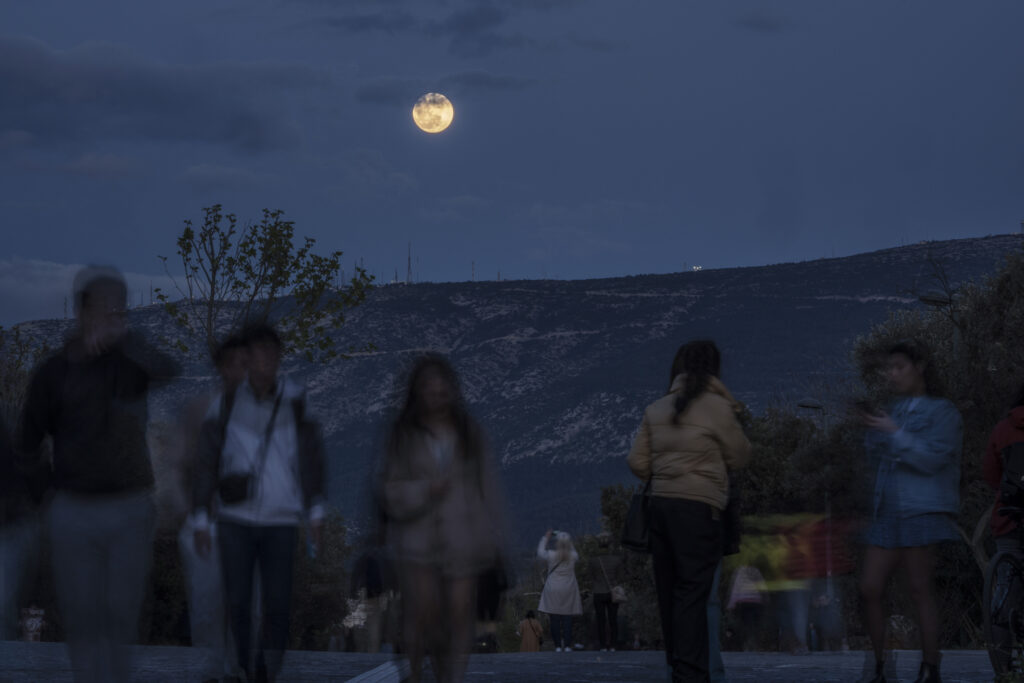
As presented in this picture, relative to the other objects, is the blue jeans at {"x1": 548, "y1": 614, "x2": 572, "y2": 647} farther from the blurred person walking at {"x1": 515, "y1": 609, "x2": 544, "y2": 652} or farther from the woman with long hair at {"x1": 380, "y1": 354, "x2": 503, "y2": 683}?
the woman with long hair at {"x1": 380, "y1": 354, "x2": 503, "y2": 683}

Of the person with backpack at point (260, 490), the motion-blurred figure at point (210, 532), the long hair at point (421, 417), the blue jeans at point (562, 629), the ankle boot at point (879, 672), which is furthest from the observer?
the blue jeans at point (562, 629)

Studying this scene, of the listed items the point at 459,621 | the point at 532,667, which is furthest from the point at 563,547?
the point at 459,621

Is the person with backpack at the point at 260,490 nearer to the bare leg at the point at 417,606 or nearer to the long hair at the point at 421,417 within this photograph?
the long hair at the point at 421,417

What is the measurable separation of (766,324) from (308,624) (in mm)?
108924

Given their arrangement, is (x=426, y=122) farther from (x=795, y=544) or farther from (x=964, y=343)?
(x=795, y=544)

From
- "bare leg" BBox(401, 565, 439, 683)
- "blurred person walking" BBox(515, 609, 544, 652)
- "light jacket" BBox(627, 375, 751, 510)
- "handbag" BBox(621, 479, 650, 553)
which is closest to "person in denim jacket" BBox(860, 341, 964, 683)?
"light jacket" BBox(627, 375, 751, 510)

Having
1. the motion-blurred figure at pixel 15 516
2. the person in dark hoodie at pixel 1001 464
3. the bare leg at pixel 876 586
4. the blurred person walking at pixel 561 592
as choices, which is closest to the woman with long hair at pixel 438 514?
the motion-blurred figure at pixel 15 516

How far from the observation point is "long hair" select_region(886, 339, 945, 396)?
26.6 feet

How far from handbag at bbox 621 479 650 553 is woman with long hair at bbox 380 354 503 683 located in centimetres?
100

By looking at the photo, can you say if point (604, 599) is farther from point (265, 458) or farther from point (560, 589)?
point (265, 458)

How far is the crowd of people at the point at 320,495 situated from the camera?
6113 mm

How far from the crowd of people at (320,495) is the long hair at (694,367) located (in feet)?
0.03

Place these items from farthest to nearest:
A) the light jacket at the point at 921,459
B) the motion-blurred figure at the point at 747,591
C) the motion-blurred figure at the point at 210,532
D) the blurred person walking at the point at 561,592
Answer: the blurred person walking at the point at 561,592
the motion-blurred figure at the point at 747,591
the light jacket at the point at 921,459
the motion-blurred figure at the point at 210,532

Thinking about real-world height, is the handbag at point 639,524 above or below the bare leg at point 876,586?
above
